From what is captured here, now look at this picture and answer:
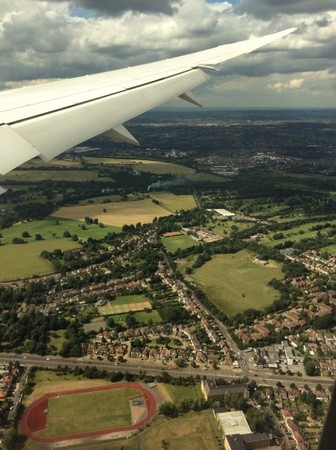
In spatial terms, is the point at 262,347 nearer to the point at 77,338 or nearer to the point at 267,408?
the point at 267,408

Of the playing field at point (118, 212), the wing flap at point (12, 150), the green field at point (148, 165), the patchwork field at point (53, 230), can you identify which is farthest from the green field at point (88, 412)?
the green field at point (148, 165)

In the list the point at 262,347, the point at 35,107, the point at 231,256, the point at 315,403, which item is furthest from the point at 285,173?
the point at 35,107

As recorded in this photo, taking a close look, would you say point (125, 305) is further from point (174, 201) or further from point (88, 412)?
point (174, 201)

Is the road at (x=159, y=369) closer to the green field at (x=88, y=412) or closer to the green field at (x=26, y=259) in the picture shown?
the green field at (x=88, y=412)

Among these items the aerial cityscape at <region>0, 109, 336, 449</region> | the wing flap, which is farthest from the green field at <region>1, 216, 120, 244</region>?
the wing flap

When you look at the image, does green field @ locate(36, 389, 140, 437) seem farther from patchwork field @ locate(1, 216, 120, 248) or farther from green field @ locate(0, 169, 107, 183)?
green field @ locate(0, 169, 107, 183)

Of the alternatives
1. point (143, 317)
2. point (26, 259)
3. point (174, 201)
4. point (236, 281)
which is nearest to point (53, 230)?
point (26, 259)
